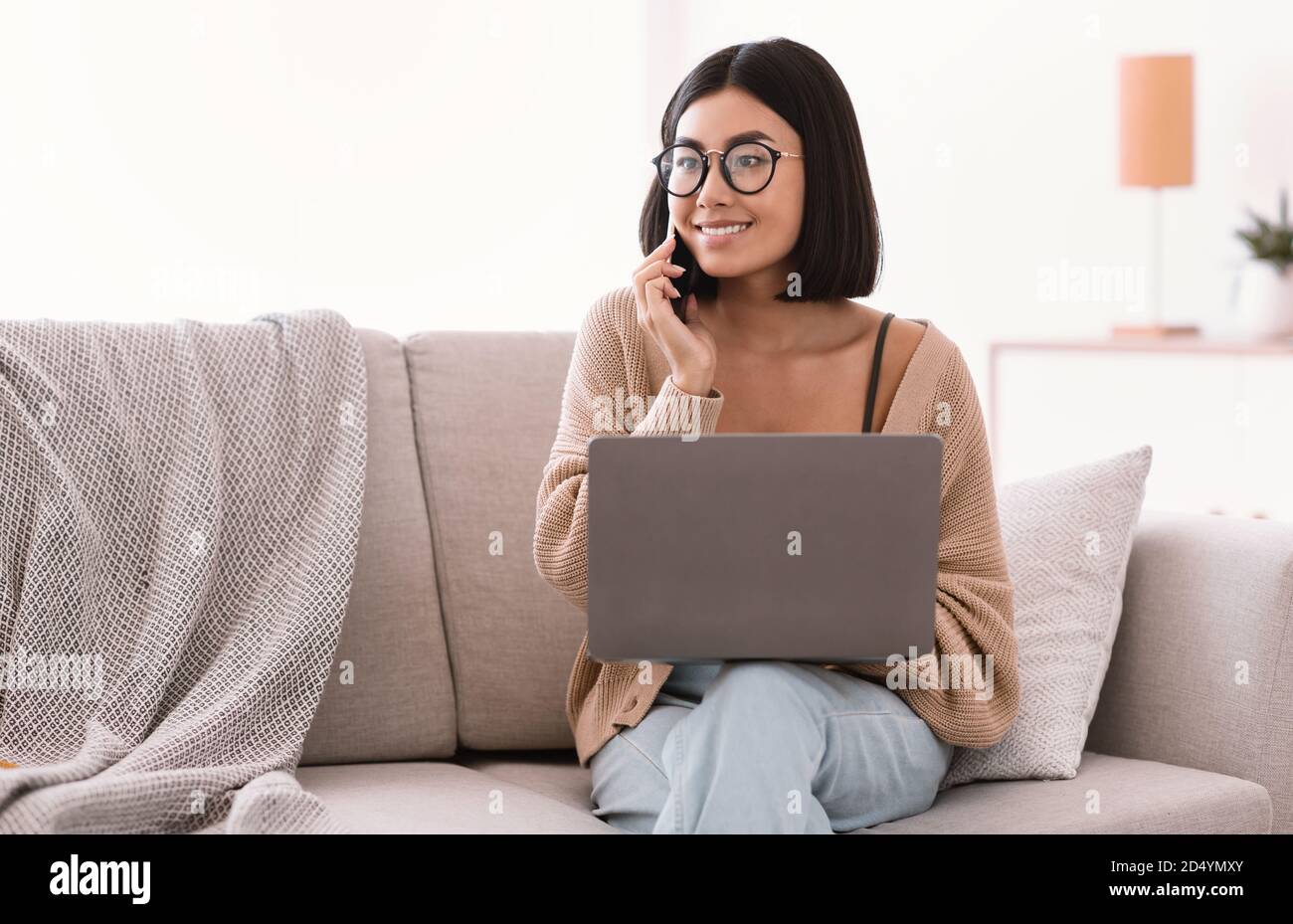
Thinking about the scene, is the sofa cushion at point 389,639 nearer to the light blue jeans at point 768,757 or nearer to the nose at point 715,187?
the light blue jeans at point 768,757

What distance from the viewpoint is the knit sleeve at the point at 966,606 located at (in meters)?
1.51

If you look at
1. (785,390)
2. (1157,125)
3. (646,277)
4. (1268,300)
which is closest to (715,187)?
(646,277)

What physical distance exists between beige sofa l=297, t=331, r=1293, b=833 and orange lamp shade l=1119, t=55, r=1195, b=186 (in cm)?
179

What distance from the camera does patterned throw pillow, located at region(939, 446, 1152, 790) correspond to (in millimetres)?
1599

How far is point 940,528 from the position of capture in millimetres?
1559

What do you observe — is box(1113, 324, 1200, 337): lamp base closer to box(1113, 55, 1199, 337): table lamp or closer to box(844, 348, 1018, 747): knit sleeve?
box(1113, 55, 1199, 337): table lamp

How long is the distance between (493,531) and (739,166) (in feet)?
1.89

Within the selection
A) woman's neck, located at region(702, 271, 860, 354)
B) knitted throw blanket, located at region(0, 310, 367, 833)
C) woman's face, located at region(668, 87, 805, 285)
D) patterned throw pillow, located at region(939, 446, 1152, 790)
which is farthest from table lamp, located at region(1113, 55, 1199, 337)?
knitted throw blanket, located at region(0, 310, 367, 833)

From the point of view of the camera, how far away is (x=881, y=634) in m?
1.27

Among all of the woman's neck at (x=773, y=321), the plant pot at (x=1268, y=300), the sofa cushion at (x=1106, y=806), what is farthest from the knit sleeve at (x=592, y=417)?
the plant pot at (x=1268, y=300)

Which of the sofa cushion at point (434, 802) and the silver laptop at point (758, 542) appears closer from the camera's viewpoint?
the silver laptop at point (758, 542)

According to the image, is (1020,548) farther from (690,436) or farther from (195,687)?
(195,687)

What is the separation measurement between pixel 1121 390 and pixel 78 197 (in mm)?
2592
